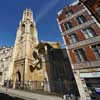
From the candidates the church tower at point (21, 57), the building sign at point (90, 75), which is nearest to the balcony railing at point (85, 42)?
the building sign at point (90, 75)

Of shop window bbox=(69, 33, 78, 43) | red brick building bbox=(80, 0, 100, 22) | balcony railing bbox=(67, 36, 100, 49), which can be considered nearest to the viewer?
balcony railing bbox=(67, 36, 100, 49)

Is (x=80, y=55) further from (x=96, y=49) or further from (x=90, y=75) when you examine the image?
(x=90, y=75)

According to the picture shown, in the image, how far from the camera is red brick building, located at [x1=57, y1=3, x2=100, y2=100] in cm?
964

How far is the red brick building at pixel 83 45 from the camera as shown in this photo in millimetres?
9641

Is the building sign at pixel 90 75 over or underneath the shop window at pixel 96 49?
underneath

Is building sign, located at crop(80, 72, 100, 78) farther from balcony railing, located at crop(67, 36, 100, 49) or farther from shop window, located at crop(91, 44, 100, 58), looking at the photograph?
balcony railing, located at crop(67, 36, 100, 49)

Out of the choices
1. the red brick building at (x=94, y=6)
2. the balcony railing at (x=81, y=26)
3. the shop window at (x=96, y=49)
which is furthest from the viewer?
the red brick building at (x=94, y=6)

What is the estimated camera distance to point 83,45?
11344 mm

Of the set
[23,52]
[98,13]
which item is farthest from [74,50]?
[23,52]

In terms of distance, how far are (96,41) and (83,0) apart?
863cm

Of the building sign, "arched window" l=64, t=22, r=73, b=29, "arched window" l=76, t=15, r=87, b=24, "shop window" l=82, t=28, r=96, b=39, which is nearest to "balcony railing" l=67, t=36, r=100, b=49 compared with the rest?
"shop window" l=82, t=28, r=96, b=39

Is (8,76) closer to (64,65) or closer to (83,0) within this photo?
(64,65)

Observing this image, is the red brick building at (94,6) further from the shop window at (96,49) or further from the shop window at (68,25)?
the shop window at (96,49)

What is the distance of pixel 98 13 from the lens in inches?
472
